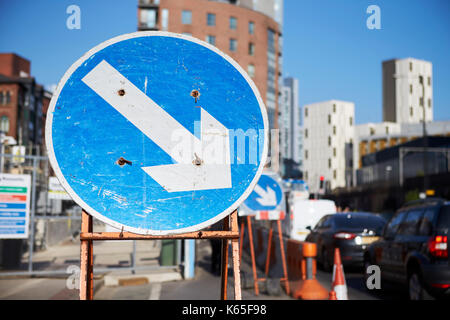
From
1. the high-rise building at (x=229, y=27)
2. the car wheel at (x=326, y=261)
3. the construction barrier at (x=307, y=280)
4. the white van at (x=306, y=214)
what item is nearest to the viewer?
the construction barrier at (x=307, y=280)

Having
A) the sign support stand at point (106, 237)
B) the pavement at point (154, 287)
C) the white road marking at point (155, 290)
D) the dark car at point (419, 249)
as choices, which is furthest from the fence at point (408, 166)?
the sign support stand at point (106, 237)

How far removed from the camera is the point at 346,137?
131625 mm

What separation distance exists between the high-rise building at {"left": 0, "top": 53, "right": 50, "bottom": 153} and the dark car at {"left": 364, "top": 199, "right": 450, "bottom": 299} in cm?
6487

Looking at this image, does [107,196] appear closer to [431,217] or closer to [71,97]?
[71,97]

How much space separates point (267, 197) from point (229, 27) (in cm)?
7218

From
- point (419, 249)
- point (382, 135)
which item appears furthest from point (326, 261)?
point (382, 135)

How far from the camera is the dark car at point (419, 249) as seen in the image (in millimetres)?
8242

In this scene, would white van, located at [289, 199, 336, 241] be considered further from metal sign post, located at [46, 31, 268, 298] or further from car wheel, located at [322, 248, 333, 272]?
metal sign post, located at [46, 31, 268, 298]

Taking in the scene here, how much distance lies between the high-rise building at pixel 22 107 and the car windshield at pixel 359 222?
60395mm

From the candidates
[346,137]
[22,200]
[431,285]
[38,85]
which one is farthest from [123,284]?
[346,137]

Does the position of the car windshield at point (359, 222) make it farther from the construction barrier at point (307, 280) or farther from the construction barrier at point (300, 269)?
the construction barrier at point (307, 280)

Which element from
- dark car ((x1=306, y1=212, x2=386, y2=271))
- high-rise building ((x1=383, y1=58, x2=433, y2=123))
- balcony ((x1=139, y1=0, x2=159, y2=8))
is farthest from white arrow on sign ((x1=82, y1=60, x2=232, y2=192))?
high-rise building ((x1=383, y1=58, x2=433, y2=123))

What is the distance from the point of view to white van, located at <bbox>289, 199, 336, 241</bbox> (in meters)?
21.4

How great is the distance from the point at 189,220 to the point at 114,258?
17.2m
